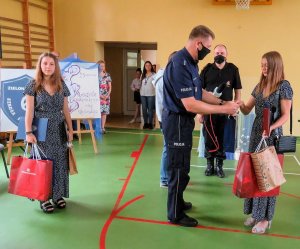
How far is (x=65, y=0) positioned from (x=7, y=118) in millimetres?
3906

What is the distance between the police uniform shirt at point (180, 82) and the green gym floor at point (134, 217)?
1.04m

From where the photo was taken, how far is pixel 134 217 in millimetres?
3162

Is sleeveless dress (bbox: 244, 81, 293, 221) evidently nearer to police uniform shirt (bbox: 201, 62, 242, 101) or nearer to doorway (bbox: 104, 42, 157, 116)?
police uniform shirt (bbox: 201, 62, 242, 101)

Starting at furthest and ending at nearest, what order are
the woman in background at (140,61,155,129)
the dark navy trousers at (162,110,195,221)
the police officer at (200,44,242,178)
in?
the woman in background at (140,61,155,129)
the police officer at (200,44,242,178)
the dark navy trousers at (162,110,195,221)

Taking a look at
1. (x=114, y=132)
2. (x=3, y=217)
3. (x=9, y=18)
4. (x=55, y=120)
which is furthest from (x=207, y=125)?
(x=9, y=18)

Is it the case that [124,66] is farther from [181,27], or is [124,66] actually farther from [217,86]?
[217,86]

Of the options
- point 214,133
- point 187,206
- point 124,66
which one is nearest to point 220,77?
point 214,133

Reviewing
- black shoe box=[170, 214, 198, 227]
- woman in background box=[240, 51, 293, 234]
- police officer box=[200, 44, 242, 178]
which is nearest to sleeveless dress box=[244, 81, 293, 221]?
woman in background box=[240, 51, 293, 234]

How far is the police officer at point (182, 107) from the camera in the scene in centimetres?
264

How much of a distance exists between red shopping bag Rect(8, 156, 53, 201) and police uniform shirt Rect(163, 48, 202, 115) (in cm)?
119

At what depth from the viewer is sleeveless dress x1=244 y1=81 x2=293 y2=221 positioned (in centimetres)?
264

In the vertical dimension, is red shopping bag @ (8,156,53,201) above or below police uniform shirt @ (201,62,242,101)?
below

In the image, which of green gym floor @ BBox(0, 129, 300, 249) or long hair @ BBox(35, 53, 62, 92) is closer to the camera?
green gym floor @ BBox(0, 129, 300, 249)

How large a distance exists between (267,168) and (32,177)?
1.96 metres
